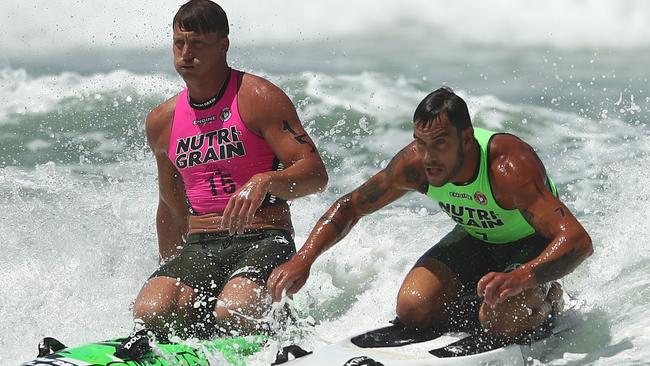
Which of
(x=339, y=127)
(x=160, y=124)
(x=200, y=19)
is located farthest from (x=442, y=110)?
(x=339, y=127)

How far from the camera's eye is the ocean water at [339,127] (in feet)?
21.9

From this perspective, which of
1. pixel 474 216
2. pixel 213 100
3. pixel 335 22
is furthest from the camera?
pixel 335 22

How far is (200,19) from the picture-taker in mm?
5555

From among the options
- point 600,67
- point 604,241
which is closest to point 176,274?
point 604,241

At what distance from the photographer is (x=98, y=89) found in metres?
12.9

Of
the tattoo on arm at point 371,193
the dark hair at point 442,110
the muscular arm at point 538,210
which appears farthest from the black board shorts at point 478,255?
the dark hair at point 442,110

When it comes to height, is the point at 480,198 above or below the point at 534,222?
above

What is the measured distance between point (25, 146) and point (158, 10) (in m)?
4.67

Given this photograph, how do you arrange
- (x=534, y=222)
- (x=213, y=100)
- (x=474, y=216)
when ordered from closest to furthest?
(x=534, y=222)
(x=474, y=216)
(x=213, y=100)

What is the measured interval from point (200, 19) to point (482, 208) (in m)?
1.62

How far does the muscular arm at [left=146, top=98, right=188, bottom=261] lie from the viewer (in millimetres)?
5938

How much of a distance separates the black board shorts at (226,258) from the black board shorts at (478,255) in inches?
29.9

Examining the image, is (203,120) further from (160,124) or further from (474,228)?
(474,228)

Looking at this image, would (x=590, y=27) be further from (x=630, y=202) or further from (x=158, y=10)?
(x=630, y=202)
